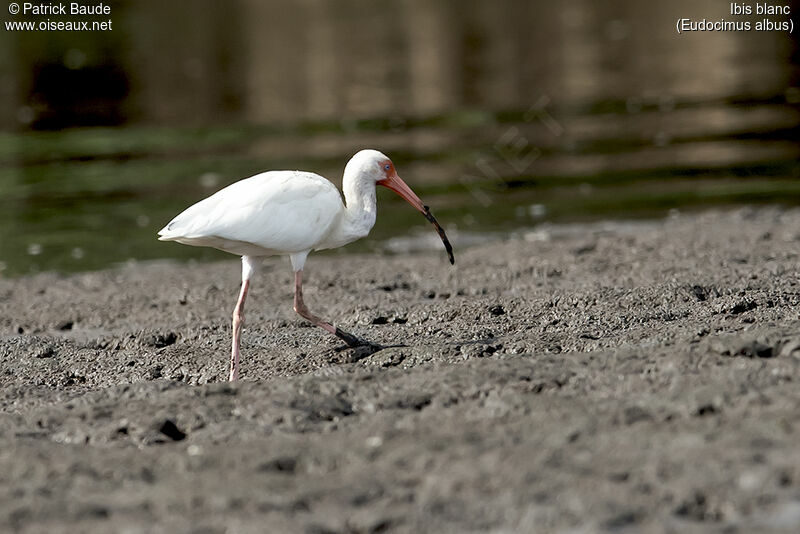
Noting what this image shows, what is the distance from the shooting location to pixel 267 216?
706cm

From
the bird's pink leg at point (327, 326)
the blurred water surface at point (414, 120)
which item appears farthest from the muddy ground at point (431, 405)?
the blurred water surface at point (414, 120)

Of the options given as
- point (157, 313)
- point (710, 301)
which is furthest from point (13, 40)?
point (710, 301)

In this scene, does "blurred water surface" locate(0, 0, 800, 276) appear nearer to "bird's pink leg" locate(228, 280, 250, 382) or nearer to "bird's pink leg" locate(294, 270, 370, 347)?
"bird's pink leg" locate(294, 270, 370, 347)

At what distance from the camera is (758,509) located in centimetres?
408

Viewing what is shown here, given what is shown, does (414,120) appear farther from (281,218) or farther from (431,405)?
(431,405)

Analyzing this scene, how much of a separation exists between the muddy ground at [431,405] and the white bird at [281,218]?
623 mm

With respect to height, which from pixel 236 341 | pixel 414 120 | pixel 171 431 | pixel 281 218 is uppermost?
pixel 414 120

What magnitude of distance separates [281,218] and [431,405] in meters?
1.93

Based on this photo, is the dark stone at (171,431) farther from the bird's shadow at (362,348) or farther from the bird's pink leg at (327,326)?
the bird's pink leg at (327,326)

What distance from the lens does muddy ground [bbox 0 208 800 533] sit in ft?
14.0

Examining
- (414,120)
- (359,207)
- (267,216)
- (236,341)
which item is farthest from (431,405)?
(414,120)

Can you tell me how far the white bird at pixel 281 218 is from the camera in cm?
701

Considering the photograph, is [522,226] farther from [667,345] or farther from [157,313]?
[667,345]

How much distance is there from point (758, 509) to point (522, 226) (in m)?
8.85
